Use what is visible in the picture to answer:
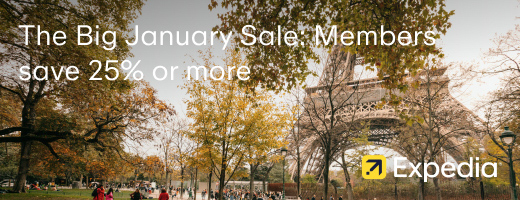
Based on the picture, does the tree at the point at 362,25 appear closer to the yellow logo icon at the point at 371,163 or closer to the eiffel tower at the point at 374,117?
the eiffel tower at the point at 374,117

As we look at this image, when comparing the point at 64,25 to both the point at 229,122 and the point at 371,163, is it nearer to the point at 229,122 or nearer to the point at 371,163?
the point at 229,122

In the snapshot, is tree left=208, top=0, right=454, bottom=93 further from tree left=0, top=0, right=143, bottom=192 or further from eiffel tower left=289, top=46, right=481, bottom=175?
eiffel tower left=289, top=46, right=481, bottom=175

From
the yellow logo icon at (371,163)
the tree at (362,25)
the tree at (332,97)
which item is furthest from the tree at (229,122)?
the yellow logo icon at (371,163)

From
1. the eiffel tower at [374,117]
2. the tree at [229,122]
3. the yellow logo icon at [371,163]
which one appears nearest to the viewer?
the tree at [229,122]

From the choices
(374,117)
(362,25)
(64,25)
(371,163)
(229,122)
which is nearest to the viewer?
(362,25)

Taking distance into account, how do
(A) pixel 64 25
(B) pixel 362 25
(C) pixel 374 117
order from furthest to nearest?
(C) pixel 374 117, (A) pixel 64 25, (B) pixel 362 25

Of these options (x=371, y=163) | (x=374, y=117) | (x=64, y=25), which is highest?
(x=64, y=25)

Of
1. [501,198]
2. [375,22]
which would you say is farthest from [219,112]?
[501,198]

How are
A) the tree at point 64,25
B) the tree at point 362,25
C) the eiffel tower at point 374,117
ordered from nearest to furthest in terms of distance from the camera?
the tree at point 362,25 < the tree at point 64,25 < the eiffel tower at point 374,117

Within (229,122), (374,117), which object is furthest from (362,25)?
(374,117)

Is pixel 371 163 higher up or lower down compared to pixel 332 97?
lower down

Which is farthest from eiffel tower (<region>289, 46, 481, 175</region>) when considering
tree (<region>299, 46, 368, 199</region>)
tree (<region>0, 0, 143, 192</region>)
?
tree (<region>0, 0, 143, 192</region>)

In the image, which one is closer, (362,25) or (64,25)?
(362,25)

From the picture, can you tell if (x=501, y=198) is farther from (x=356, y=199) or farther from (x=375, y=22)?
(x=375, y=22)
